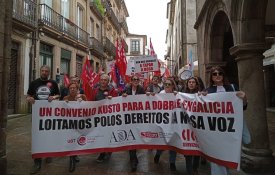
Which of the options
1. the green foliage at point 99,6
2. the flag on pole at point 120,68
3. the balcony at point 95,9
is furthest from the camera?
the green foliage at point 99,6

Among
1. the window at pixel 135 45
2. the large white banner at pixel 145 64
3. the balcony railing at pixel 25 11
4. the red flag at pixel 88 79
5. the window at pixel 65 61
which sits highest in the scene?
the window at pixel 135 45

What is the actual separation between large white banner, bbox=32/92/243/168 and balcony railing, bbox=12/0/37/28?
393 inches

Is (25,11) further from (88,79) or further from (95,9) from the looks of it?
(95,9)

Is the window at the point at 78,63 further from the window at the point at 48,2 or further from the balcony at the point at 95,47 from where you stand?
the window at the point at 48,2

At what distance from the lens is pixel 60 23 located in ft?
61.4

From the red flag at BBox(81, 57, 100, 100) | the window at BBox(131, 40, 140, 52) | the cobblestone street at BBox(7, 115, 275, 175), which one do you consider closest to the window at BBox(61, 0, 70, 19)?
the red flag at BBox(81, 57, 100, 100)

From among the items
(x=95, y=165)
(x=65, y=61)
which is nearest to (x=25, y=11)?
(x=65, y=61)

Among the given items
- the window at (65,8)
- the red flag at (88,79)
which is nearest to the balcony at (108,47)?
the window at (65,8)

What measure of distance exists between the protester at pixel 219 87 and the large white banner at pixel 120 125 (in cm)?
30

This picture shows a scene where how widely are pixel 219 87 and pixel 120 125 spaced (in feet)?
6.20

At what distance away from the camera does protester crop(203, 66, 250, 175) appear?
3994 mm

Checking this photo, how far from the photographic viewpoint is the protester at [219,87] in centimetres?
399

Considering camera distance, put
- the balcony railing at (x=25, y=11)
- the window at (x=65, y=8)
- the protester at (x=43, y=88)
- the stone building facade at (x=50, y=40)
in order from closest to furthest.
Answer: the protester at (x=43, y=88)
the balcony railing at (x=25, y=11)
the stone building facade at (x=50, y=40)
the window at (x=65, y=8)

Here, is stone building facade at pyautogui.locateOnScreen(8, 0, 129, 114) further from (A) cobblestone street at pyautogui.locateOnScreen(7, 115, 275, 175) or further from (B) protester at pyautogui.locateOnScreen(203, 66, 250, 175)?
(B) protester at pyautogui.locateOnScreen(203, 66, 250, 175)
